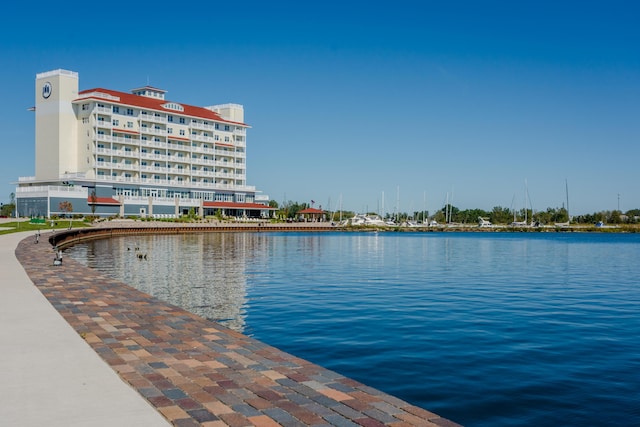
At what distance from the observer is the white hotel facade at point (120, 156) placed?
9288 centimetres

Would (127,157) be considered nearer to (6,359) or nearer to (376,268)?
(376,268)

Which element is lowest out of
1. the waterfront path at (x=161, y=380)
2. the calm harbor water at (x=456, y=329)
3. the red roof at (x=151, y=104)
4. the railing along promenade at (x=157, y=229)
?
the calm harbor water at (x=456, y=329)

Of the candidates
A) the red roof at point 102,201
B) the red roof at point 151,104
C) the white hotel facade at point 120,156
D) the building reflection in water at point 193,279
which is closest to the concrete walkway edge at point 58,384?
the building reflection in water at point 193,279

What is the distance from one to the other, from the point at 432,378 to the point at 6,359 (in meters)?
6.52

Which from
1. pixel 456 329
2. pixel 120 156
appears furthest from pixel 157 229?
pixel 456 329

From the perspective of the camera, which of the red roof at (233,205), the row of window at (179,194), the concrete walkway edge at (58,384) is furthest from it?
the red roof at (233,205)

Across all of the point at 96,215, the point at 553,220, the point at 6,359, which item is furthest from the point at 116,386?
the point at 553,220

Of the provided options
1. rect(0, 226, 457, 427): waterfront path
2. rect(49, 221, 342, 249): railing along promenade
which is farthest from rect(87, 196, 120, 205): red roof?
rect(0, 226, 457, 427): waterfront path

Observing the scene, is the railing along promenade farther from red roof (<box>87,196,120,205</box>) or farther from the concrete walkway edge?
the concrete walkway edge

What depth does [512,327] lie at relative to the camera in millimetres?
14719

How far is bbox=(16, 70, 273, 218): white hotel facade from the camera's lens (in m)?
92.9

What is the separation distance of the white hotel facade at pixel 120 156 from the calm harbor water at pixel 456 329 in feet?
231

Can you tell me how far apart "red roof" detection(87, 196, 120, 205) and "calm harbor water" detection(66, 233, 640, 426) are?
2594 inches

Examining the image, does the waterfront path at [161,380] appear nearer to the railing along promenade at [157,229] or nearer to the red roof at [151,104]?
the railing along promenade at [157,229]
